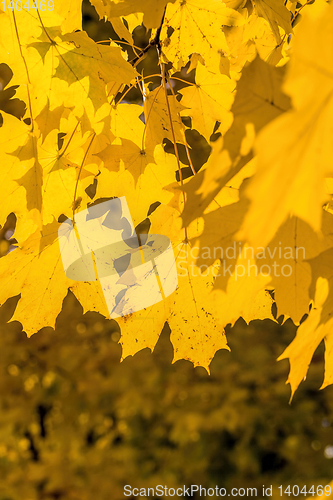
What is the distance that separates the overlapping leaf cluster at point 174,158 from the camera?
0.41 meters

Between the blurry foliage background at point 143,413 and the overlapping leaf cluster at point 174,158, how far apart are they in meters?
1.87

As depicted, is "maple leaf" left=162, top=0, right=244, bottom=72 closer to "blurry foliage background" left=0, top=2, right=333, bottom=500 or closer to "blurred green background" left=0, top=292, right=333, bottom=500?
"blurry foliage background" left=0, top=2, right=333, bottom=500

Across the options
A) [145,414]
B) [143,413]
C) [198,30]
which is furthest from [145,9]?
[143,413]

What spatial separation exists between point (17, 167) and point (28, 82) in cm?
20

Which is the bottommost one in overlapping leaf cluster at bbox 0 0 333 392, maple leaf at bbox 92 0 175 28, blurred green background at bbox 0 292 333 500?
blurred green background at bbox 0 292 333 500

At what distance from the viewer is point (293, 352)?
1.84 ft

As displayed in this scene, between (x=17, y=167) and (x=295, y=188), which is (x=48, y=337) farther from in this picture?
(x=295, y=188)

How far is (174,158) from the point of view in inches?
36.4

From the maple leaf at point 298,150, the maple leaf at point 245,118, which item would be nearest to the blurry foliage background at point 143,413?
the maple leaf at point 245,118

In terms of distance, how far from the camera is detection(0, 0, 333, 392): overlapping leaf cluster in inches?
16.0

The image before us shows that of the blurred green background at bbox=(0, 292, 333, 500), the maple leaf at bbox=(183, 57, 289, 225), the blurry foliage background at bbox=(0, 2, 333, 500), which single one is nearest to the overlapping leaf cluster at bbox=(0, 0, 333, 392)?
the maple leaf at bbox=(183, 57, 289, 225)

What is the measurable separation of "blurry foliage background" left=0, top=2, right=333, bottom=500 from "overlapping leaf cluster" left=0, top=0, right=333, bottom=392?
1874 millimetres

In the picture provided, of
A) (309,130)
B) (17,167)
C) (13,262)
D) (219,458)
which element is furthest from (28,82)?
(219,458)

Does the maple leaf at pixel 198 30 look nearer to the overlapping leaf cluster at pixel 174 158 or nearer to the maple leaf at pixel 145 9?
the overlapping leaf cluster at pixel 174 158
